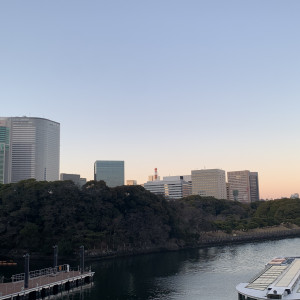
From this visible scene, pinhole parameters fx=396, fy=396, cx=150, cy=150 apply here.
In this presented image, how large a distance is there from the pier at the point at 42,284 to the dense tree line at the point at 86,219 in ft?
75.3

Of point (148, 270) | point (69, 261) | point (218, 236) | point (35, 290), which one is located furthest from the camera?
point (218, 236)

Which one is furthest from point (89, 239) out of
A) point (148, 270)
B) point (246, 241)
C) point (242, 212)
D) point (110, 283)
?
point (242, 212)

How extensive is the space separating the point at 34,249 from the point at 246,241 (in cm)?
6996

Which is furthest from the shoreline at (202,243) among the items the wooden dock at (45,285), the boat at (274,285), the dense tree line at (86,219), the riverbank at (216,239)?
the boat at (274,285)

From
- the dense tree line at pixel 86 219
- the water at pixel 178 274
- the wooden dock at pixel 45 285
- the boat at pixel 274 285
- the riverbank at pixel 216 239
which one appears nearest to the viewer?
the boat at pixel 274 285

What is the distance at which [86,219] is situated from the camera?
94.1 m

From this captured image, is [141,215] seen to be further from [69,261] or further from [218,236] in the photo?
[218,236]

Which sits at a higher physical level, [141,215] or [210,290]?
[141,215]

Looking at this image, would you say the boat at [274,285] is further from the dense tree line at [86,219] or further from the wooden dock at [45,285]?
the dense tree line at [86,219]

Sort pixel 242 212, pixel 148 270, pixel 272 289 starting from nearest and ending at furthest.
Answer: pixel 272 289
pixel 148 270
pixel 242 212

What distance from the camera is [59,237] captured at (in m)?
88.5

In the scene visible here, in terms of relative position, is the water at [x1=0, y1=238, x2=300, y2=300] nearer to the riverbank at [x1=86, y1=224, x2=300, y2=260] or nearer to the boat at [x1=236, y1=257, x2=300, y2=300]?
the riverbank at [x1=86, y1=224, x2=300, y2=260]

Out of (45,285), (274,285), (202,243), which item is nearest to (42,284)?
(45,285)

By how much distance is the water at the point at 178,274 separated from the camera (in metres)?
54.7
